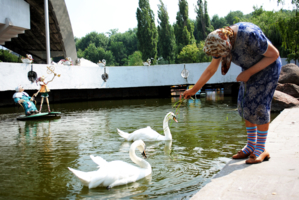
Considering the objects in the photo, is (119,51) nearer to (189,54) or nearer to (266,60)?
(189,54)

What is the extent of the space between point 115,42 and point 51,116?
7965 centimetres

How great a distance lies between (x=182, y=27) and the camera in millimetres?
44812

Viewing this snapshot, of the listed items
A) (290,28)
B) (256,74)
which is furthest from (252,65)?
(290,28)

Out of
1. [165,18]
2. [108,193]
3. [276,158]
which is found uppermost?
[165,18]

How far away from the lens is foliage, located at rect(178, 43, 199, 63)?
42.0m

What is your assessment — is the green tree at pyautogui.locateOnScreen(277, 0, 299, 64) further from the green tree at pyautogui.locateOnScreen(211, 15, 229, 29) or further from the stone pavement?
the green tree at pyautogui.locateOnScreen(211, 15, 229, 29)

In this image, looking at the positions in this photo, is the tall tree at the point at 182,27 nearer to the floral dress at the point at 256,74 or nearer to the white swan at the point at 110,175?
the white swan at the point at 110,175

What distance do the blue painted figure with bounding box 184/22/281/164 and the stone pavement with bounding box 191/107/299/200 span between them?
22cm

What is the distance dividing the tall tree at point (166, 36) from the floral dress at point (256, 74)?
42.8 meters

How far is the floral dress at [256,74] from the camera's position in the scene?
3416mm

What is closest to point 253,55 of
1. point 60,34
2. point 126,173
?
point 126,173

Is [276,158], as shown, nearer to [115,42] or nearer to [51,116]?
[51,116]

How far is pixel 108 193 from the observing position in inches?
157

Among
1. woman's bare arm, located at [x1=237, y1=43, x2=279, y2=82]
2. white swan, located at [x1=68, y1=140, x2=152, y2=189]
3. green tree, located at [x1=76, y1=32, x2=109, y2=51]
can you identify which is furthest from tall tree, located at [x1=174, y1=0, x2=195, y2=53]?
green tree, located at [x1=76, y1=32, x2=109, y2=51]
